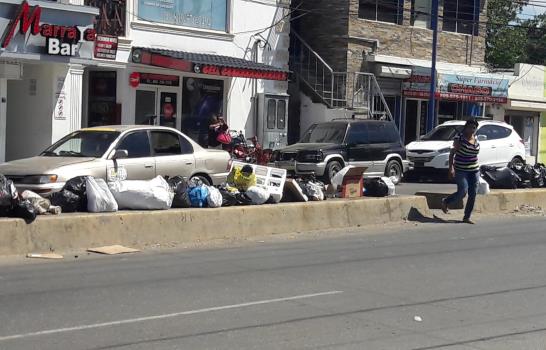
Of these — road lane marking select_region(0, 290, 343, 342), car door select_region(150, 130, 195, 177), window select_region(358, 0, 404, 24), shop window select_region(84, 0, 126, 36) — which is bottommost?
road lane marking select_region(0, 290, 343, 342)

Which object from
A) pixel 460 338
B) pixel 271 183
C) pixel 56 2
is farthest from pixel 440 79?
pixel 460 338

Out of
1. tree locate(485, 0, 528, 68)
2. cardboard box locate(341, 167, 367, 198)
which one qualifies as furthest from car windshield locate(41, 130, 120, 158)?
tree locate(485, 0, 528, 68)

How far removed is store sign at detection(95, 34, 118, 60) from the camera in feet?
70.8

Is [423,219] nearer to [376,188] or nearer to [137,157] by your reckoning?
[376,188]

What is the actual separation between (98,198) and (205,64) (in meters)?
11.7

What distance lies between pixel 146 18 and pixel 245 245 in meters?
12.9

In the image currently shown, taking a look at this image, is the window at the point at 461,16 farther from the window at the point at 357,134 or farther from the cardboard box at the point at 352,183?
the cardboard box at the point at 352,183

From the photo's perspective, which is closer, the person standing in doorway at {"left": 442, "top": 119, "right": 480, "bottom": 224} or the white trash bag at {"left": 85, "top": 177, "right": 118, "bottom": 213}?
the white trash bag at {"left": 85, "top": 177, "right": 118, "bottom": 213}

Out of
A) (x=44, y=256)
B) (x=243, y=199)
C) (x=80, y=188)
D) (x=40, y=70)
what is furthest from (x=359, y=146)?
(x=44, y=256)

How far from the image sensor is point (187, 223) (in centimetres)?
1246

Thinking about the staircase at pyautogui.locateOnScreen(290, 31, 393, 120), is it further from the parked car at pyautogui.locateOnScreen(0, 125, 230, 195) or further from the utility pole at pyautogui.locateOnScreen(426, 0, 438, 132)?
the parked car at pyautogui.locateOnScreen(0, 125, 230, 195)

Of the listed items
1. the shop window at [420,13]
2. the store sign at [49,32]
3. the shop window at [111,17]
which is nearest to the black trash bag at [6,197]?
the store sign at [49,32]

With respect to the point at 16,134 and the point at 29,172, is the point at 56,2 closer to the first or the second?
the point at 16,134

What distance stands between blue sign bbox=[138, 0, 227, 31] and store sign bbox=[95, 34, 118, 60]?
6.42 feet
